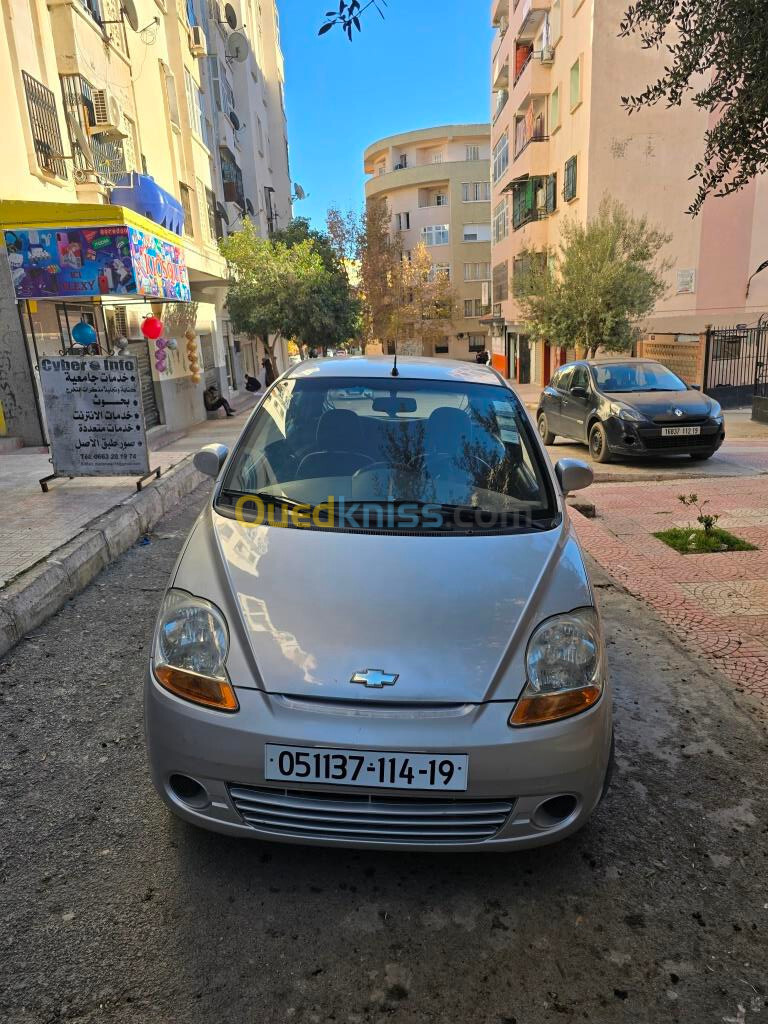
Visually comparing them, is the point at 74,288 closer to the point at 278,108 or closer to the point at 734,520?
the point at 734,520

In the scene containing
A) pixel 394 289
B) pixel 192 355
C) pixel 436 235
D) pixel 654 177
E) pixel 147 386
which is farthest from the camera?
pixel 436 235

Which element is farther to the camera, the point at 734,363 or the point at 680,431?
the point at 734,363

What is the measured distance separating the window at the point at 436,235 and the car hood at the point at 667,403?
176 ft

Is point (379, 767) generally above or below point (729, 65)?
below

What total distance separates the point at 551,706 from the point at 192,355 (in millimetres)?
18564

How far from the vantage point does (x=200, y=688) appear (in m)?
2.21

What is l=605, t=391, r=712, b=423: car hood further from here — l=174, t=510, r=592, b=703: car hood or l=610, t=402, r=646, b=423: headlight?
l=174, t=510, r=592, b=703: car hood

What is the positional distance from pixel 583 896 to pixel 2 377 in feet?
36.9

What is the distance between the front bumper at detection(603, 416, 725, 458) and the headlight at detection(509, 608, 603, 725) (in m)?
8.04

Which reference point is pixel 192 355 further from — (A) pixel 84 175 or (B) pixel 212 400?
(A) pixel 84 175

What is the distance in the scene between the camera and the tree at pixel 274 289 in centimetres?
2712

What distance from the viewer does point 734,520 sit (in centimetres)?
689

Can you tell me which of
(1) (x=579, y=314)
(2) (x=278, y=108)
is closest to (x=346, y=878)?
(1) (x=579, y=314)

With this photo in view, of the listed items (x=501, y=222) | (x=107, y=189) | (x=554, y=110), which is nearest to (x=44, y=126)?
(x=107, y=189)
